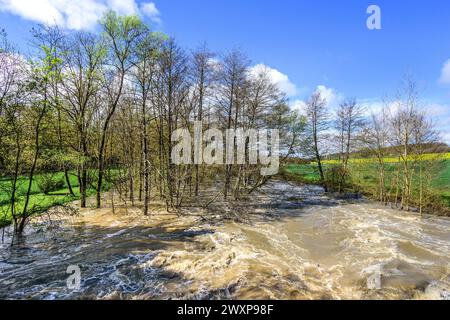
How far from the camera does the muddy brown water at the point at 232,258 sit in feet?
23.1

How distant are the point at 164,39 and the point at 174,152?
6.65m

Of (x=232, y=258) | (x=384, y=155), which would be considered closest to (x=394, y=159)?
(x=384, y=155)

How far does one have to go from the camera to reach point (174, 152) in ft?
56.5

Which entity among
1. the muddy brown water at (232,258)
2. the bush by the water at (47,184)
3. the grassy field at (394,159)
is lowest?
the muddy brown water at (232,258)

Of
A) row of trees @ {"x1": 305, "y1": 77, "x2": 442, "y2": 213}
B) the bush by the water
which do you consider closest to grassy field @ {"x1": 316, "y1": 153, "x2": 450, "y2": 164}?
row of trees @ {"x1": 305, "y1": 77, "x2": 442, "y2": 213}

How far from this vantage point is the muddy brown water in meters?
7.04

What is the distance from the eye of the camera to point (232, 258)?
9000mm

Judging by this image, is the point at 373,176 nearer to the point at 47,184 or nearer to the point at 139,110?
the point at 139,110

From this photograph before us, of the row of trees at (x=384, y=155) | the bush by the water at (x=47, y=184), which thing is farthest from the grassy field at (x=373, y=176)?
the bush by the water at (x=47, y=184)

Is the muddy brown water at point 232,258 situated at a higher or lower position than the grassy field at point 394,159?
lower

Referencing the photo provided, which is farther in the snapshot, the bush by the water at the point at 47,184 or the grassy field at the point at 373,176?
the bush by the water at the point at 47,184

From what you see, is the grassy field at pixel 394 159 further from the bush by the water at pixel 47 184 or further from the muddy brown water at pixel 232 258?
the bush by the water at pixel 47 184

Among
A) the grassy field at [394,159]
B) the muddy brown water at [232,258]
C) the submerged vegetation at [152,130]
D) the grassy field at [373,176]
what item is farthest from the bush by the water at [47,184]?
the grassy field at [394,159]
